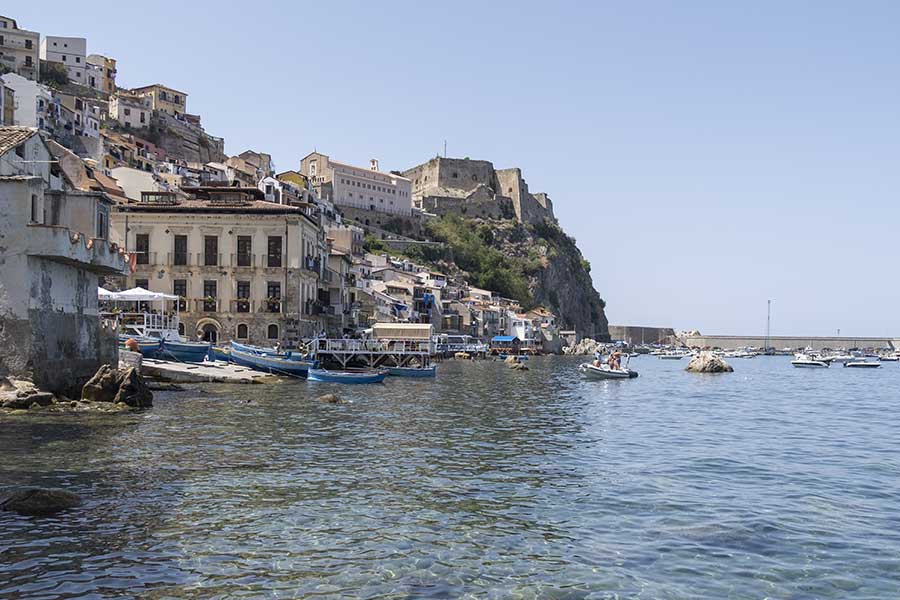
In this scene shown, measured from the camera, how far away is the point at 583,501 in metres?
16.1

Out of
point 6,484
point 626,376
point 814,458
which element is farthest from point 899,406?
point 6,484

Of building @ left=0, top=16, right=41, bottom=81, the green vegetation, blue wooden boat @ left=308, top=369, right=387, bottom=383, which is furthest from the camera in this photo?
the green vegetation

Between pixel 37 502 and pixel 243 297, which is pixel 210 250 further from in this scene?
pixel 37 502

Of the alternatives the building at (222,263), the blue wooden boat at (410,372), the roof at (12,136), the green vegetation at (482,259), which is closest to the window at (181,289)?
the building at (222,263)

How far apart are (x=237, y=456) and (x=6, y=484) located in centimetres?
548

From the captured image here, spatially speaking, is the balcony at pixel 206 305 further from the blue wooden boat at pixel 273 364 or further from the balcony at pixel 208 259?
the blue wooden boat at pixel 273 364

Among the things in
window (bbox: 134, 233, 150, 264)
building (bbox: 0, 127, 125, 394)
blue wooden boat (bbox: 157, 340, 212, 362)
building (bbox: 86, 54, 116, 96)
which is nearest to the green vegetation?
building (bbox: 86, 54, 116, 96)

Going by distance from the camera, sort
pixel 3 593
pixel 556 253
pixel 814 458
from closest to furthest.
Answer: pixel 3 593 < pixel 814 458 < pixel 556 253

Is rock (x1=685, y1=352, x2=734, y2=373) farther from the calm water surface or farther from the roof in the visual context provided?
the roof

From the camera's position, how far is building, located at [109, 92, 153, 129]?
112812 mm

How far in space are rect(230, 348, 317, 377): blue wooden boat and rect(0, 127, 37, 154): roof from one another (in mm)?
21531

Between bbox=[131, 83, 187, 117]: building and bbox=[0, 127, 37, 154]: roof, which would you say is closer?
bbox=[0, 127, 37, 154]: roof

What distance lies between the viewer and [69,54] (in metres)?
118

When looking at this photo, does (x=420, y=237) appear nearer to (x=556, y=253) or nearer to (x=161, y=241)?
(x=556, y=253)
